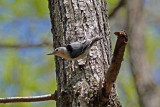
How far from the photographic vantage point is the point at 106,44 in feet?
5.49

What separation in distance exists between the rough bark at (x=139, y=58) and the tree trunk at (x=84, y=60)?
5.29ft

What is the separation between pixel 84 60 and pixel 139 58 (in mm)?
1917

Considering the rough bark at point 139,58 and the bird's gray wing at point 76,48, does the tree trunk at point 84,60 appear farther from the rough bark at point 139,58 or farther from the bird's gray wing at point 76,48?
the rough bark at point 139,58

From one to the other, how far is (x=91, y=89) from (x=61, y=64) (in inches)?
8.8

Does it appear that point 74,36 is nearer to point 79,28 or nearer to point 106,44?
point 79,28

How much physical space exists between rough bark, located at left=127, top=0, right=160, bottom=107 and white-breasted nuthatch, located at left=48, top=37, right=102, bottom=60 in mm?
1809

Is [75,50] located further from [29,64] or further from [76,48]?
[29,64]

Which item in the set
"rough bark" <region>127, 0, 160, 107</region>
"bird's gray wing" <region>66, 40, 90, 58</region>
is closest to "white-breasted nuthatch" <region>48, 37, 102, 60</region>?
"bird's gray wing" <region>66, 40, 90, 58</region>

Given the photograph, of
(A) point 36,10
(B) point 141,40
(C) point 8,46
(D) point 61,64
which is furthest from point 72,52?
(A) point 36,10

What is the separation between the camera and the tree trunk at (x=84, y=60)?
149 cm

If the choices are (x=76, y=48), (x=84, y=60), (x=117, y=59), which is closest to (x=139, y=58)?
(x=84, y=60)

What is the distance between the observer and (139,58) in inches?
134

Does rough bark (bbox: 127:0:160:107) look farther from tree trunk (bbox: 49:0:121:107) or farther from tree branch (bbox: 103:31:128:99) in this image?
tree branch (bbox: 103:31:128:99)

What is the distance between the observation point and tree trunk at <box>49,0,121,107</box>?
4.90 ft
